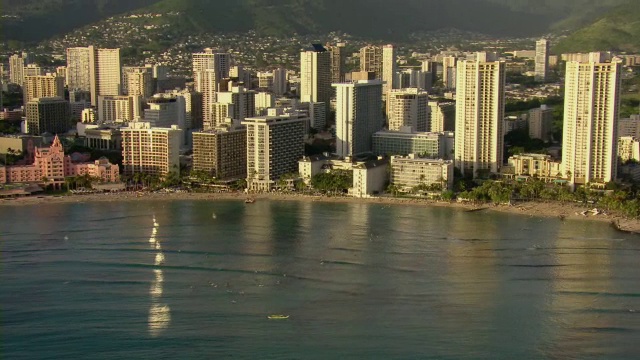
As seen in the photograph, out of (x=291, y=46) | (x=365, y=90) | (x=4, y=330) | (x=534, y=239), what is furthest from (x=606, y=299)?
(x=291, y=46)

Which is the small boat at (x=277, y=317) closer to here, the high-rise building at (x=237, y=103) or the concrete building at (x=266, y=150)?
the concrete building at (x=266, y=150)

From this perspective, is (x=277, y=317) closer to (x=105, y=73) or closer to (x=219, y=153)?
(x=219, y=153)

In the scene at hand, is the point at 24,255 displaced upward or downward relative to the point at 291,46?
downward

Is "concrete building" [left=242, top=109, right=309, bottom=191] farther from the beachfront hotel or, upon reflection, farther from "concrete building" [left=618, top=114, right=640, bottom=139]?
"concrete building" [left=618, top=114, right=640, bottom=139]

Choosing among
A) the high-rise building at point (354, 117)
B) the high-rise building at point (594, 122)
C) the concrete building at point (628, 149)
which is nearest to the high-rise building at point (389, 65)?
the high-rise building at point (354, 117)

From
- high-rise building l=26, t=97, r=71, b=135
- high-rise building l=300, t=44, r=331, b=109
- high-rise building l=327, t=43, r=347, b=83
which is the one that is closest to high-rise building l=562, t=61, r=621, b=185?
high-rise building l=300, t=44, r=331, b=109

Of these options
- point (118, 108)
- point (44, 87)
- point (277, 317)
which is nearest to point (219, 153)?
point (118, 108)

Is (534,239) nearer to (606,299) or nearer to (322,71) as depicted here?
(606,299)
